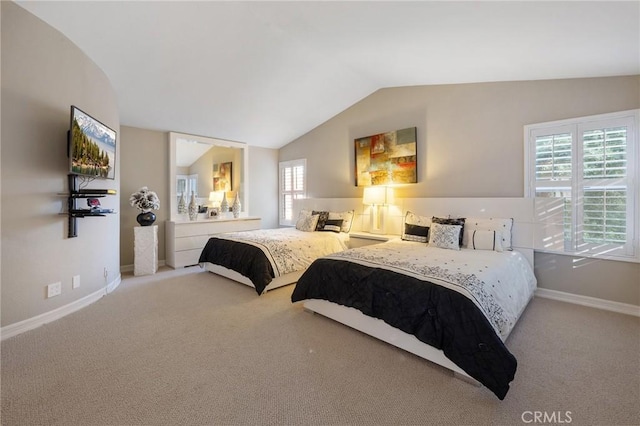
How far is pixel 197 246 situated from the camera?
4.92 metres

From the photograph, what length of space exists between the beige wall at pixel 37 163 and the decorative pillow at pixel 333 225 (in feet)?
10.4

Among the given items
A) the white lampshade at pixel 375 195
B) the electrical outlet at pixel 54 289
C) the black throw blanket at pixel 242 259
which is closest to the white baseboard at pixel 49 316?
the electrical outlet at pixel 54 289

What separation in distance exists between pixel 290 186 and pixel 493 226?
13.9 feet

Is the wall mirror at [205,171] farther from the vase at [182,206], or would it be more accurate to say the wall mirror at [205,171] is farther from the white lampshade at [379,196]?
the white lampshade at [379,196]

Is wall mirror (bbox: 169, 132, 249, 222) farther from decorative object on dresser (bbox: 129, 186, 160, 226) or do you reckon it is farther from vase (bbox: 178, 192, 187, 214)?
decorative object on dresser (bbox: 129, 186, 160, 226)

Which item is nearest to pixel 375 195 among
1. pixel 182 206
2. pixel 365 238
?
pixel 365 238

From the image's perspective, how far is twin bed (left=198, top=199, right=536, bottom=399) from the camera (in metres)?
1.75

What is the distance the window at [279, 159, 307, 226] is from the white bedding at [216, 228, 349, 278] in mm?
1961

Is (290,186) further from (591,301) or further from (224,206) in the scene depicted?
(591,301)

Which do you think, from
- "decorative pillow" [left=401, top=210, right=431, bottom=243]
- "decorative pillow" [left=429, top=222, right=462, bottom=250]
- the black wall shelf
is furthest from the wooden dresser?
"decorative pillow" [left=429, top=222, right=462, bottom=250]

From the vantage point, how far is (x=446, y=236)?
3.35 meters

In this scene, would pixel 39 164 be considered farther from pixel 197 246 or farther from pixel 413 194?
pixel 413 194

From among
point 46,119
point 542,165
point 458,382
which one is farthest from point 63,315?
point 542,165

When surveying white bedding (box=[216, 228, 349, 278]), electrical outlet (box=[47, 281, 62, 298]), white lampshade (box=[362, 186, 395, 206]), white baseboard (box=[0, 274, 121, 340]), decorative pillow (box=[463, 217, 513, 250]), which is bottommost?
white baseboard (box=[0, 274, 121, 340])
